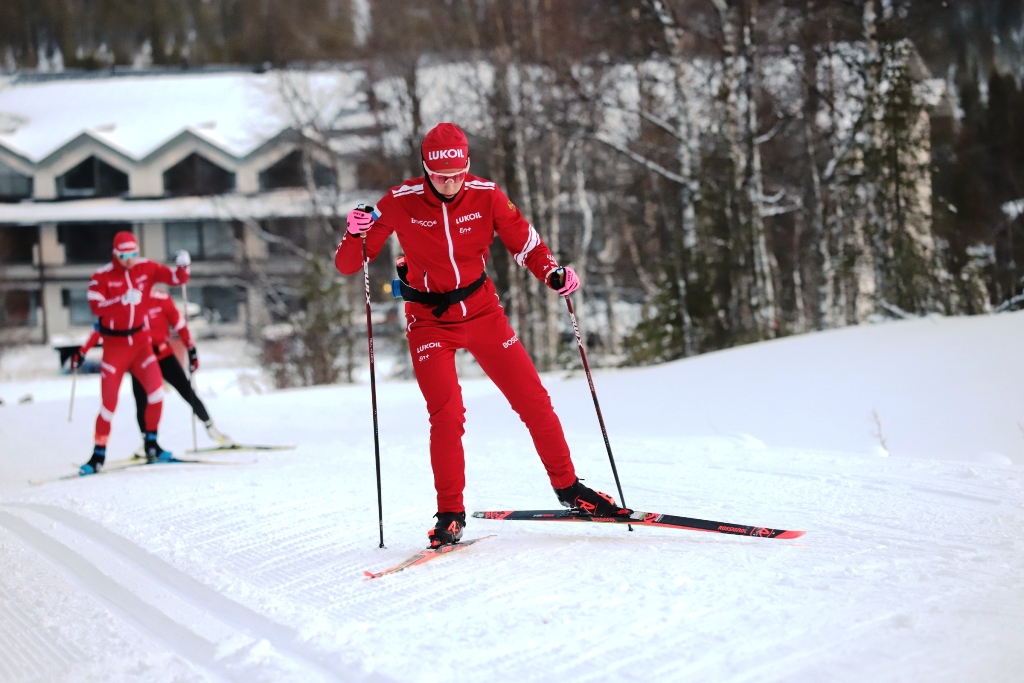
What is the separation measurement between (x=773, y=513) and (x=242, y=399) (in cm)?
991

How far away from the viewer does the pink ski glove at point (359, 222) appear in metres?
4.04

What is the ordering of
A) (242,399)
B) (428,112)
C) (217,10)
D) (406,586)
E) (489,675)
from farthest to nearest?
(217,10) < (428,112) < (242,399) < (406,586) < (489,675)

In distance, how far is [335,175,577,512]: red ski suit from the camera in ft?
13.2

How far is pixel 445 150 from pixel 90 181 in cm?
2891

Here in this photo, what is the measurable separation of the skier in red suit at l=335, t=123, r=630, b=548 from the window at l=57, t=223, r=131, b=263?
2738 cm

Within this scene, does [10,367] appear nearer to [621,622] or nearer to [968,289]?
[968,289]

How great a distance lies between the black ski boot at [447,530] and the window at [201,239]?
26122 mm

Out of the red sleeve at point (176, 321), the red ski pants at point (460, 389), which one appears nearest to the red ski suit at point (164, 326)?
the red sleeve at point (176, 321)

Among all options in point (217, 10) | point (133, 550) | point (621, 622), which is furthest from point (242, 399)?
point (217, 10)

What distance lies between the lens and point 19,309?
27.3 m

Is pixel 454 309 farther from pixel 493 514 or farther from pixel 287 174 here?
pixel 287 174

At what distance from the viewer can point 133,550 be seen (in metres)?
4.29

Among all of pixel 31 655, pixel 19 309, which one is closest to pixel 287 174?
pixel 19 309

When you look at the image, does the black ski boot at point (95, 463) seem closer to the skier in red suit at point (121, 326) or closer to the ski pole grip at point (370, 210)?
the skier in red suit at point (121, 326)
